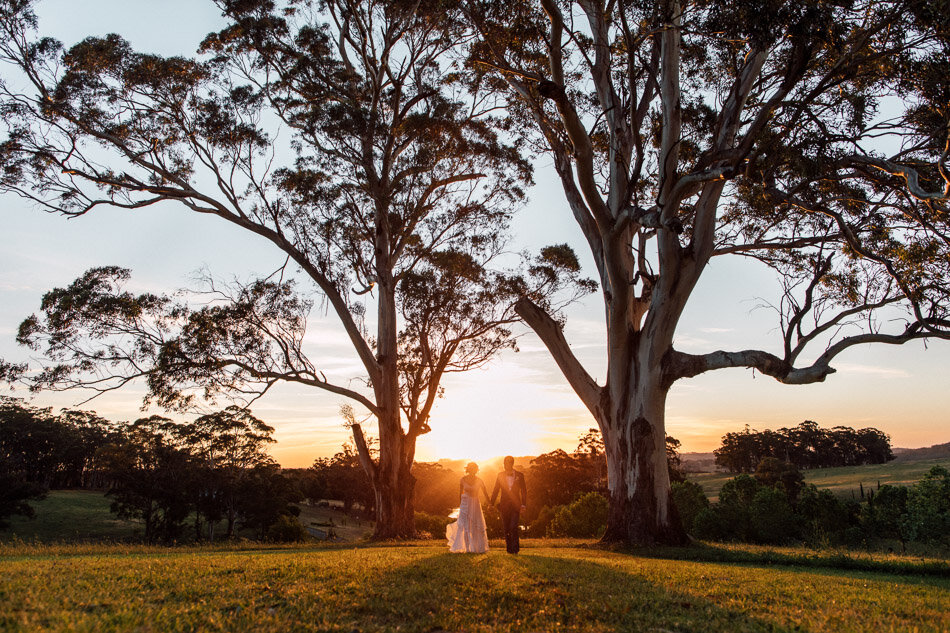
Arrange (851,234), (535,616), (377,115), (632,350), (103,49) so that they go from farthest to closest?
(377,115)
(103,49)
(632,350)
(851,234)
(535,616)

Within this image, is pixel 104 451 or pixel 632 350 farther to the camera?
pixel 104 451

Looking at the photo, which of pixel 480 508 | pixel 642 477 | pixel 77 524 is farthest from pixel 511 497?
pixel 77 524

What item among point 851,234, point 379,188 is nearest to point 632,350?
point 851,234

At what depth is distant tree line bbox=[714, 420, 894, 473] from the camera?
71250mm

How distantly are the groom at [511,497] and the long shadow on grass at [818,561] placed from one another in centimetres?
246

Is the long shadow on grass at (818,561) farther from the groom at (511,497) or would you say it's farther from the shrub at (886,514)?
the shrub at (886,514)

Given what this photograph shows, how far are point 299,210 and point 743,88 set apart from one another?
13793 millimetres

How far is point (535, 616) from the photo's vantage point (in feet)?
15.3

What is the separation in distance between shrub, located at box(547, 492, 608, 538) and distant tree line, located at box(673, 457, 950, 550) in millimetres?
2737

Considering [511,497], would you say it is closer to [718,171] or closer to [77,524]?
[718,171]

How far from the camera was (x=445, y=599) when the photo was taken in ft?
17.1

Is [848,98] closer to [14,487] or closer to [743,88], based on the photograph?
[743,88]

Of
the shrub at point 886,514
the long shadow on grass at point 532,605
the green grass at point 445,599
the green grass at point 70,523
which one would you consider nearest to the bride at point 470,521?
the green grass at point 445,599

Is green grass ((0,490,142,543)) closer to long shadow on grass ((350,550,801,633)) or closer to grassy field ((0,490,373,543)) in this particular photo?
grassy field ((0,490,373,543))
